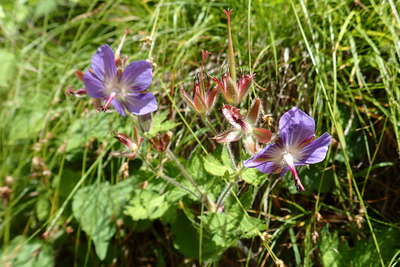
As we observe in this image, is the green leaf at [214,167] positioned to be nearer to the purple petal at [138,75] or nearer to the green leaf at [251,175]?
the green leaf at [251,175]

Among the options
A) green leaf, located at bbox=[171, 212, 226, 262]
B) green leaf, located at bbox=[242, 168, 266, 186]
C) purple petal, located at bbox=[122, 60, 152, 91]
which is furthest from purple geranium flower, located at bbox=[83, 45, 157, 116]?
green leaf, located at bbox=[171, 212, 226, 262]

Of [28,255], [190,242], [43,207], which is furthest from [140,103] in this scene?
[28,255]

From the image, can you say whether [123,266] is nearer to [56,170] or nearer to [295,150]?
[56,170]

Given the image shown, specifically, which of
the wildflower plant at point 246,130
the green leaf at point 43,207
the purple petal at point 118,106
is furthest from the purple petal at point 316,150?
the green leaf at point 43,207

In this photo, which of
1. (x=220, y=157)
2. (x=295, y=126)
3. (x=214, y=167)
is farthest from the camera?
(x=220, y=157)

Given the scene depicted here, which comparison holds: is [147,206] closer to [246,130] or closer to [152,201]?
[152,201]

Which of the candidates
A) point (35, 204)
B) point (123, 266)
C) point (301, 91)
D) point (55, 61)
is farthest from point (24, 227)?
point (301, 91)
